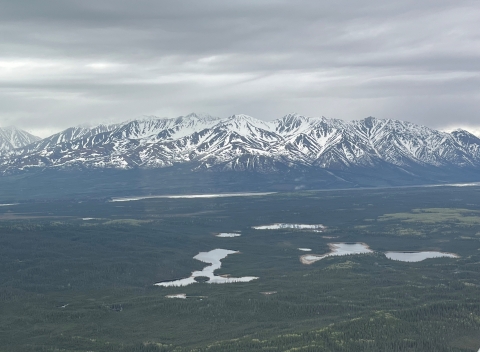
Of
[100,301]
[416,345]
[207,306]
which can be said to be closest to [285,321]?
[207,306]

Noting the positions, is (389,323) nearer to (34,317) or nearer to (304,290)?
(304,290)

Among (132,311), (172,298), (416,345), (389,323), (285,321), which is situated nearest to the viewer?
(416,345)

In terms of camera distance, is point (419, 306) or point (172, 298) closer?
point (419, 306)

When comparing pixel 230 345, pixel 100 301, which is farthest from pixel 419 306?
pixel 100 301

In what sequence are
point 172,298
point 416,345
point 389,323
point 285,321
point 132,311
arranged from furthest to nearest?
point 172,298 → point 132,311 → point 285,321 → point 389,323 → point 416,345

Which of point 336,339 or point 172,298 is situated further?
point 172,298

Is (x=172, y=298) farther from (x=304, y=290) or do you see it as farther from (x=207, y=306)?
(x=304, y=290)

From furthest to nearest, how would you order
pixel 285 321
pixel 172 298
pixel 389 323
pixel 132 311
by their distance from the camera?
pixel 172 298 → pixel 132 311 → pixel 285 321 → pixel 389 323
